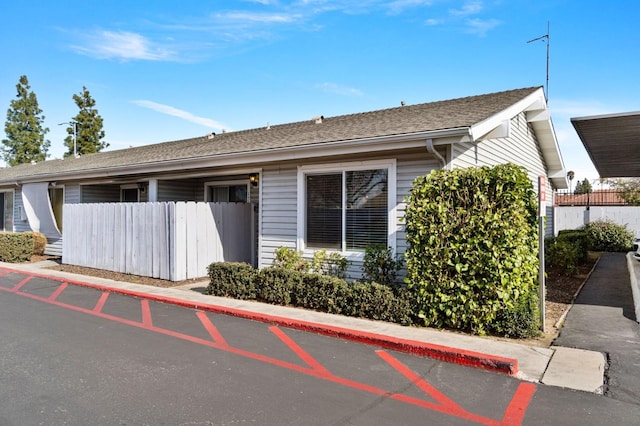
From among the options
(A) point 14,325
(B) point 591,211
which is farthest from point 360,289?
(B) point 591,211

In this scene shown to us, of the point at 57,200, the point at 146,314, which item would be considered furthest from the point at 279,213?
the point at 57,200

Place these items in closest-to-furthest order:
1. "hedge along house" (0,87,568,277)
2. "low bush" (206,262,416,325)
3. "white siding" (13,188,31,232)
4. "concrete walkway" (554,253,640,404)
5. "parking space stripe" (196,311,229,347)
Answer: "concrete walkway" (554,253,640,404), "parking space stripe" (196,311,229,347), "low bush" (206,262,416,325), "hedge along house" (0,87,568,277), "white siding" (13,188,31,232)

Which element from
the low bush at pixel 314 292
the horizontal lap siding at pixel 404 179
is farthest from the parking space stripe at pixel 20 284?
the horizontal lap siding at pixel 404 179

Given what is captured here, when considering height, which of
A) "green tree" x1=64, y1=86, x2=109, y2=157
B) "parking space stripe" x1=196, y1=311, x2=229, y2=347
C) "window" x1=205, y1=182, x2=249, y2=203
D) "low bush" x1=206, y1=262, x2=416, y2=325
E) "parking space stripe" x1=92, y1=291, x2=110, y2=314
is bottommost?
"parking space stripe" x1=92, y1=291, x2=110, y2=314

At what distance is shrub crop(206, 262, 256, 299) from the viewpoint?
8711 mm

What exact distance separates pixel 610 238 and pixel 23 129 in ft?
163

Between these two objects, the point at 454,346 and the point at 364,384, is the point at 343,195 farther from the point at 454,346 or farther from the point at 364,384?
the point at 364,384

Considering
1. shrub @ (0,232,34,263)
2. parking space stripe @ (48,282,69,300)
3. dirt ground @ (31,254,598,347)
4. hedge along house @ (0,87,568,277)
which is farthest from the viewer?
shrub @ (0,232,34,263)

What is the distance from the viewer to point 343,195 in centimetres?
902

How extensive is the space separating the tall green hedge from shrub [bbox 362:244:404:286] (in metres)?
1.21

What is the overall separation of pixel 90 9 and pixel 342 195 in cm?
1024

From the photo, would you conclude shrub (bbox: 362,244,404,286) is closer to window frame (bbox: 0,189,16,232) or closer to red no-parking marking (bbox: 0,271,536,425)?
red no-parking marking (bbox: 0,271,536,425)

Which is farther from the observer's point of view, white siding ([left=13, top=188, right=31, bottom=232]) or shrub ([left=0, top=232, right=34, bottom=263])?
white siding ([left=13, top=188, right=31, bottom=232])

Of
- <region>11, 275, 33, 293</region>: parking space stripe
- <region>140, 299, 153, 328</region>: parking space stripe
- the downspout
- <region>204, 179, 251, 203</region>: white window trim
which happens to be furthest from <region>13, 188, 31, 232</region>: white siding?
the downspout
